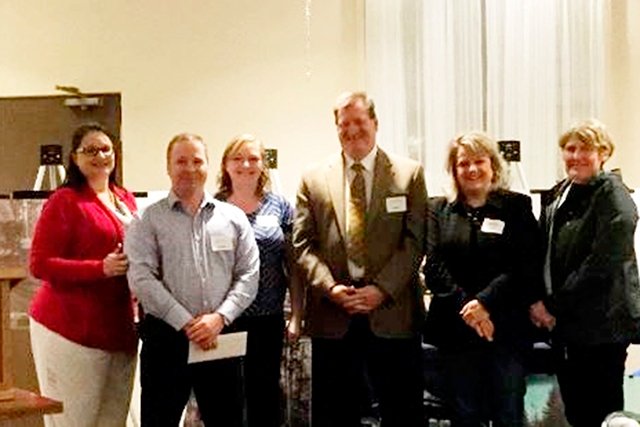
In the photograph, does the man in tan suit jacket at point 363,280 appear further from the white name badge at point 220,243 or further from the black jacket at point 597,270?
the black jacket at point 597,270

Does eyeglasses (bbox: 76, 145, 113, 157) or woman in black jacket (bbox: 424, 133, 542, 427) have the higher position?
eyeglasses (bbox: 76, 145, 113, 157)

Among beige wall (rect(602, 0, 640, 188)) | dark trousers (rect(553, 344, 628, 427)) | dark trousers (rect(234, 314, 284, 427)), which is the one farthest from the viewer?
beige wall (rect(602, 0, 640, 188))

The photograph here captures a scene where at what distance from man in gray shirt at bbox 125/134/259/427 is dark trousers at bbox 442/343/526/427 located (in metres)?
0.82

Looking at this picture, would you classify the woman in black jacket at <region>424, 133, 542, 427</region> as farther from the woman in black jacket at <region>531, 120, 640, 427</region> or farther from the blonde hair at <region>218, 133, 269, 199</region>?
the blonde hair at <region>218, 133, 269, 199</region>

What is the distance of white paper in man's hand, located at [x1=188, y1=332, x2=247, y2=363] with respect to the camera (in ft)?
10.9

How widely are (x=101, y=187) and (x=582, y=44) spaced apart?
12.6ft

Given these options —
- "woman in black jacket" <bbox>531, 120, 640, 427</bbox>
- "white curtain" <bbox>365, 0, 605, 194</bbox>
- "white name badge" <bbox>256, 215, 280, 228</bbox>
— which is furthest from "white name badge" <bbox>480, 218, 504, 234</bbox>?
"white curtain" <bbox>365, 0, 605, 194</bbox>

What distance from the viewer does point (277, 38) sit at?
6492 millimetres

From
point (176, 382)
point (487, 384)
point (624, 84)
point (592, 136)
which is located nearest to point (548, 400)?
point (487, 384)

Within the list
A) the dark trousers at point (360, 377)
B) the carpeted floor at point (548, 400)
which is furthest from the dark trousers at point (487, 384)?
the carpeted floor at point (548, 400)

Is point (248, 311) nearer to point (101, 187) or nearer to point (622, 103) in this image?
point (101, 187)

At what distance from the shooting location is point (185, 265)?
10.9 ft

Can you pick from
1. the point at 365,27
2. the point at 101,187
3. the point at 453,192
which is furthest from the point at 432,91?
the point at 101,187

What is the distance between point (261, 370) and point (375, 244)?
0.69 meters
